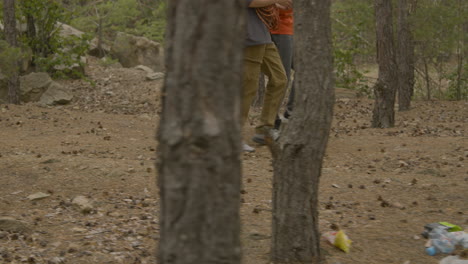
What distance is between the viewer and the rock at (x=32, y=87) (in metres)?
12.7

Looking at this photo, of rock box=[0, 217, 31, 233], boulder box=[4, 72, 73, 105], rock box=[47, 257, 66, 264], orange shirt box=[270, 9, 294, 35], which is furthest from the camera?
boulder box=[4, 72, 73, 105]

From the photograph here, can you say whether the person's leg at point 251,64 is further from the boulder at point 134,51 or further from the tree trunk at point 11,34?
the boulder at point 134,51

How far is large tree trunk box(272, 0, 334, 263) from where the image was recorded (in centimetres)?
346

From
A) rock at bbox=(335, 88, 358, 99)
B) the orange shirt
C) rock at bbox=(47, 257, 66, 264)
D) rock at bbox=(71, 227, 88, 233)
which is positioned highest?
the orange shirt

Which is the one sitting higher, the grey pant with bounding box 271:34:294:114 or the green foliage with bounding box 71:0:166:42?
the green foliage with bounding box 71:0:166:42

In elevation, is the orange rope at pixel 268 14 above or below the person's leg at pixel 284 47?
above

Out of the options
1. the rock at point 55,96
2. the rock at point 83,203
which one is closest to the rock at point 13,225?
the rock at point 83,203

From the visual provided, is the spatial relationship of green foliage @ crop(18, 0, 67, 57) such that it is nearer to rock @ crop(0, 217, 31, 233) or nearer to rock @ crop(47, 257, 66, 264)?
rock @ crop(0, 217, 31, 233)

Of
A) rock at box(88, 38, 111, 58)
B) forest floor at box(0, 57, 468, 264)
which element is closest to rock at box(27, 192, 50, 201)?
forest floor at box(0, 57, 468, 264)

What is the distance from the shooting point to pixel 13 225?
440 cm

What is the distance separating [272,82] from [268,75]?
0.32ft

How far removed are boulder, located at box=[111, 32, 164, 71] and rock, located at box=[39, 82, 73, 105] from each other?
220 inches

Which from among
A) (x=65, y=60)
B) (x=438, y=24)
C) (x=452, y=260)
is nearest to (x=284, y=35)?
(x=452, y=260)

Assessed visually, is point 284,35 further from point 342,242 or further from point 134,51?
point 134,51
